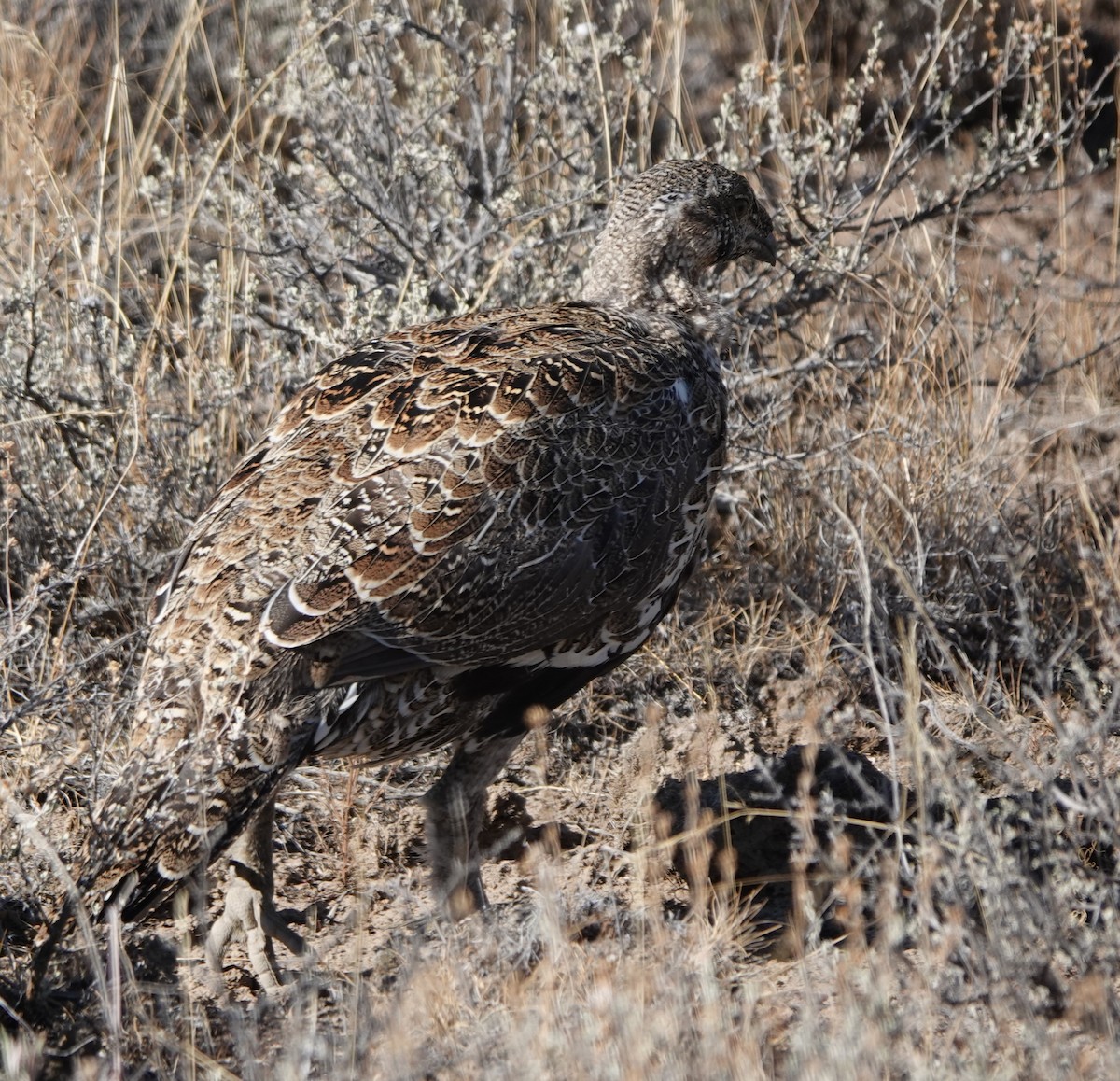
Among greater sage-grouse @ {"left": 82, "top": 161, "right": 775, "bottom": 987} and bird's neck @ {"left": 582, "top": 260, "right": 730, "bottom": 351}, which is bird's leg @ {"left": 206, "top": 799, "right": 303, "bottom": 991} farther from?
bird's neck @ {"left": 582, "top": 260, "right": 730, "bottom": 351}

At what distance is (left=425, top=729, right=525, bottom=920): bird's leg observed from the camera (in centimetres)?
396

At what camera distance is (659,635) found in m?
5.03

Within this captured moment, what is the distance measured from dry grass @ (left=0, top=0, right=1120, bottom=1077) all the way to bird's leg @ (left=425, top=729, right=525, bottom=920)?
17cm

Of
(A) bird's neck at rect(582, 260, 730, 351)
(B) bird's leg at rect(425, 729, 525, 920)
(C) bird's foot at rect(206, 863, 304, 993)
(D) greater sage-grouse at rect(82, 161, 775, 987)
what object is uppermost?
(A) bird's neck at rect(582, 260, 730, 351)

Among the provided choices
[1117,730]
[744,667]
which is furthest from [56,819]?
[1117,730]

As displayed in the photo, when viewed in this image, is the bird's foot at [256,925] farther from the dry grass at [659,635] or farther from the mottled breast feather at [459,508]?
the mottled breast feather at [459,508]

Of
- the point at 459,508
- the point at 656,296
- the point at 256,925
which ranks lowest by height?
the point at 256,925

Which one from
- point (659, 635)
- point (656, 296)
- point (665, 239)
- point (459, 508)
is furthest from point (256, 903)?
point (665, 239)

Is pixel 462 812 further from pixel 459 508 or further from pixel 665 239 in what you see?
pixel 665 239

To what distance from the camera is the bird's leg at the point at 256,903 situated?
3891 mm

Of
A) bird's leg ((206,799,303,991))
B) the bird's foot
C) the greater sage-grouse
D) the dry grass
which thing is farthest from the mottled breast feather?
the bird's foot

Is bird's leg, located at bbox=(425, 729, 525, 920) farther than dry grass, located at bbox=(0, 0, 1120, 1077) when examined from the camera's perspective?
Yes

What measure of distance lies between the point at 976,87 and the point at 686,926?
5.50 meters

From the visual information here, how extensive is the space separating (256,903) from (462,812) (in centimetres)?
58
